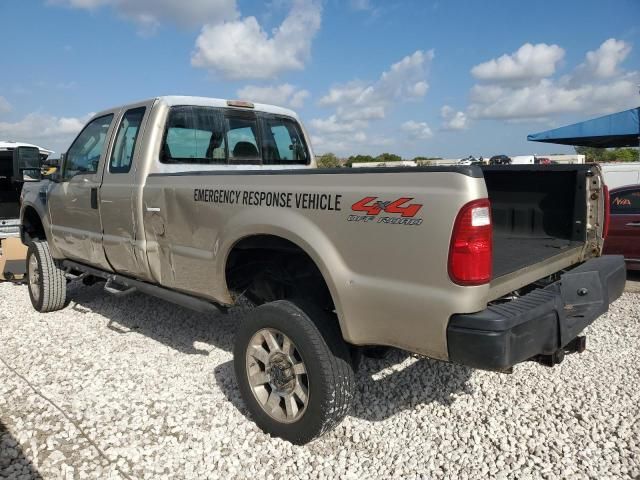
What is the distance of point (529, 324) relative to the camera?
2217 millimetres

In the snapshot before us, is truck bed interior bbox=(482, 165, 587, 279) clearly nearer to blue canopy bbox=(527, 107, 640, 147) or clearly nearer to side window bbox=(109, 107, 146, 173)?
side window bbox=(109, 107, 146, 173)

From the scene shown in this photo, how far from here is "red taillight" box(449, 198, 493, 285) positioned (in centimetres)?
208

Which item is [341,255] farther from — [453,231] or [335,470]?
[335,470]

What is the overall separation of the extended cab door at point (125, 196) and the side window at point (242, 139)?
0.71m

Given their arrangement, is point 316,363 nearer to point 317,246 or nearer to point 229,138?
point 317,246

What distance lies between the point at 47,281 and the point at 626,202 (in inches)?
299

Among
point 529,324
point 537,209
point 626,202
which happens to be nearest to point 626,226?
point 626,202

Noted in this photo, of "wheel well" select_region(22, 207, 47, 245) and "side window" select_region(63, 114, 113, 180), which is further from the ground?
"side window" select_region(63, 114, 113, 180)

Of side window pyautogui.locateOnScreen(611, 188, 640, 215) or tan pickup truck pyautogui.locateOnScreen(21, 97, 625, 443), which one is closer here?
tan pickup truck pyautogui.locateOnScreen(21, 97, 625, 443)

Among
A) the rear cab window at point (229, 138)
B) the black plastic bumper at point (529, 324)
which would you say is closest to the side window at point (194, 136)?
the rear cab window at point (229, 138)

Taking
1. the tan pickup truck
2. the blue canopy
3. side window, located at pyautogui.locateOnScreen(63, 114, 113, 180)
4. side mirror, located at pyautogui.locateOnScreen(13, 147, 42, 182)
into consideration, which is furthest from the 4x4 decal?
the blue canopy

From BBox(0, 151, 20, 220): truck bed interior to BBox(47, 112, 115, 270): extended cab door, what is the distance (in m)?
4.02

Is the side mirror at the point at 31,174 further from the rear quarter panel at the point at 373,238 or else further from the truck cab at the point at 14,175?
the rear quarter panel at the point at 373,238

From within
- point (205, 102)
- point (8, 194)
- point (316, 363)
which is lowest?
point (316, 363)
